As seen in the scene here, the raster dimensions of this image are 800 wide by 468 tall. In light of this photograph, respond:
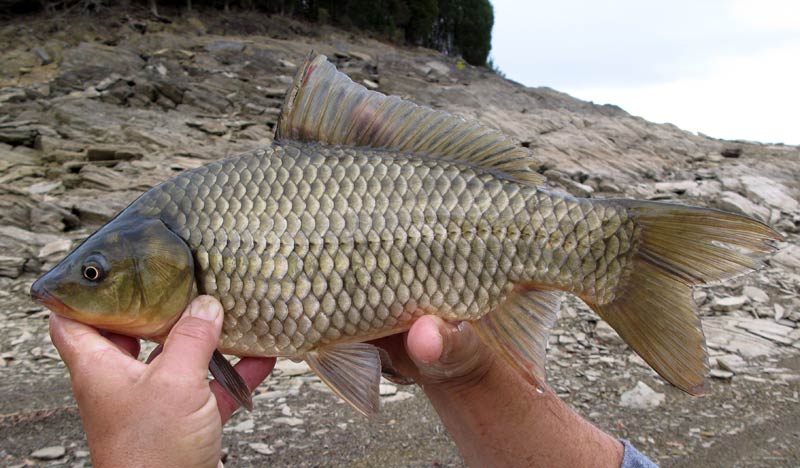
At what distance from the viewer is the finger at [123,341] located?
1.92 metres

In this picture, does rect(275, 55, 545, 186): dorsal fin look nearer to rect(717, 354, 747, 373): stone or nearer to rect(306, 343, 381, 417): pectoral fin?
rect(306, 343, 381, 417): pectoral fin

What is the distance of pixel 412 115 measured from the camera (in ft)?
6.76

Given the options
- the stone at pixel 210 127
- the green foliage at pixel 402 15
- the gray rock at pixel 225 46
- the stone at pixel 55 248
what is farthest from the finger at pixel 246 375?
the green foliage at pixel 402 15

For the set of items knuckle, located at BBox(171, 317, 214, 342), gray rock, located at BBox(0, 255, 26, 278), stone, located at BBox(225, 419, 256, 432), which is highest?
knuckle, located at BBox(171, 317, 214, 342)

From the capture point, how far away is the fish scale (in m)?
1.89

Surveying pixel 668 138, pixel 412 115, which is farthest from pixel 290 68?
pixel 412 115

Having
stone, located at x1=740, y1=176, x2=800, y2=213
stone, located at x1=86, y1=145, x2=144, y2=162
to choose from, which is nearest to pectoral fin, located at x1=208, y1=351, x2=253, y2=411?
stone, located at x1=86, y1=145, x2=144, y2=162

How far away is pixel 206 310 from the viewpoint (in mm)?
1821

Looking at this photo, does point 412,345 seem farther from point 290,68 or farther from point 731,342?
point 290,68

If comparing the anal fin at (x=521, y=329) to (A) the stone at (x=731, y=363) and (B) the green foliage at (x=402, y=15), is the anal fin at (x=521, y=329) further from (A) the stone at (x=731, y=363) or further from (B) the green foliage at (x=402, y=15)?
(B) the green foliage at (x=402, y=15)

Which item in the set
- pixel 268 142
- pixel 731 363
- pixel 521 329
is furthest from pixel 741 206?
pixel 521 329

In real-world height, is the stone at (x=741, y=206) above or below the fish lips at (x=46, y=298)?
below

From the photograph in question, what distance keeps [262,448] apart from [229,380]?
1829 millimetres

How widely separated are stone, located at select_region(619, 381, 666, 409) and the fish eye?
359cm
